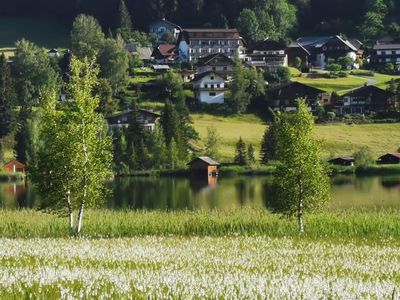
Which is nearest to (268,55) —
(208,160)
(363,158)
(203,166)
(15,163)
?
(208,160)

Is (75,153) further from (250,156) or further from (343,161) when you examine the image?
(343,161)

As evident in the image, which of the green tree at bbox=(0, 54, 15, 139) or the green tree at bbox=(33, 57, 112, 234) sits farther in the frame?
the green tree at bbox=(0, 54, 15, 139)

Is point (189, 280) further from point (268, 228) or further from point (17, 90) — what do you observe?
point (17, 90)

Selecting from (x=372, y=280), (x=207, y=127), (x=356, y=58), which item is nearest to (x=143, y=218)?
(x=372, y=280)

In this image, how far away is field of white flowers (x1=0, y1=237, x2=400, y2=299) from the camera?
10.4 metres

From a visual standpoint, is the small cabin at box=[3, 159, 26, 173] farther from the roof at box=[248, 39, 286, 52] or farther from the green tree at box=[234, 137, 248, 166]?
the roof at box=[248, 39, 286, 52]

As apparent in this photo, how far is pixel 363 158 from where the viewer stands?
10562 cm

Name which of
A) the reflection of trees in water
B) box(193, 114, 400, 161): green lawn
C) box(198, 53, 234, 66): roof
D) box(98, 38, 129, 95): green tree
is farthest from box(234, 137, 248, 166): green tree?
box(198, 53, 234, 66): roof

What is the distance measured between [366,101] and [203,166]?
49156 mm

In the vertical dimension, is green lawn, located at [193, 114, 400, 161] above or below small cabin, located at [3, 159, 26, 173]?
above

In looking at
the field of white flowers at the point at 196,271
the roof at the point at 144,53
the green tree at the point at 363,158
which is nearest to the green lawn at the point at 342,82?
the roof at the point at 144,53

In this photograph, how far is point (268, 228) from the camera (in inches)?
1121

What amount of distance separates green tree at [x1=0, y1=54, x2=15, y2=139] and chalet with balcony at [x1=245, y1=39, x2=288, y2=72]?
6701cm

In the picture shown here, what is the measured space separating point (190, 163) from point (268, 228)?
8032 cm
